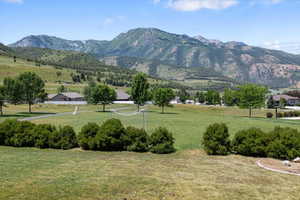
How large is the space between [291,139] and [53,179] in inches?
651

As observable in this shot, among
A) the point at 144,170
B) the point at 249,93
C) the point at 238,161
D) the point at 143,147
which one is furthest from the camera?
the point at 249,93

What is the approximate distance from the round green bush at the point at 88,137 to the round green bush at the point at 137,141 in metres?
2.70

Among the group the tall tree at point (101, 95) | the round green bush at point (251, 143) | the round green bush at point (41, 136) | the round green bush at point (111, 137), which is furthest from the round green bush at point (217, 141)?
the tall tree at point (101, 95)

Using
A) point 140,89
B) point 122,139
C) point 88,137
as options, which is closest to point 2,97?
point 140,89

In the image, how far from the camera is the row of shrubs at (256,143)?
2214cm

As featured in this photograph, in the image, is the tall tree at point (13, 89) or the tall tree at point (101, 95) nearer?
the tall tree at point (13, 89)

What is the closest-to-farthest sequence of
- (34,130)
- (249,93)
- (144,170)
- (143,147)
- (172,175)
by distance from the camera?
1. (172,175)
2. (144,170)
3. (143,147)
4. (34,130)
5. (249,93)

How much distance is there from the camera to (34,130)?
26.4 meters

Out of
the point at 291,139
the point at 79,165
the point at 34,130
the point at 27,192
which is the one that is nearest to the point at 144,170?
the point at 79,165

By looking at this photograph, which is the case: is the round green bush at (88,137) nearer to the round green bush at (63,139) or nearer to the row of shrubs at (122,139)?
the row of shrubs at (122,139)

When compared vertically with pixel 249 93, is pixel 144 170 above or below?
below

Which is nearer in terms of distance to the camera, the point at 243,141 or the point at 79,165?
the point at 79,165

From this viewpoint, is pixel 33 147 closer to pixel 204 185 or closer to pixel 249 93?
pixel 204 185

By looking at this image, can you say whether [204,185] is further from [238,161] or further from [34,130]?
[34,130]
